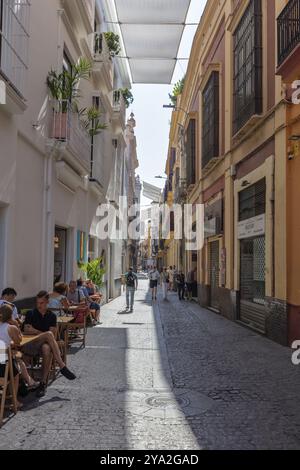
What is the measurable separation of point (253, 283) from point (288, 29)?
19.6 feet

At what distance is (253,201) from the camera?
39.4 feet

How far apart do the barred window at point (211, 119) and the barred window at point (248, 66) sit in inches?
97.0

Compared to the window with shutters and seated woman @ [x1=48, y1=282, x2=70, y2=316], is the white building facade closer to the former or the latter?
seated woman @ [x1=48, y1=282, x2=70, y2=316]

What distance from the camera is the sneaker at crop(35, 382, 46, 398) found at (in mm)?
5933

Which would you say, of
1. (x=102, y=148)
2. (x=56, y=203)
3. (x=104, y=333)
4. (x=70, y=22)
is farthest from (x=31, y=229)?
(x=102, y=148)

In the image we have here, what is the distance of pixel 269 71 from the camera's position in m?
10.8

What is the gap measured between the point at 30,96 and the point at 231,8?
8.01 metres

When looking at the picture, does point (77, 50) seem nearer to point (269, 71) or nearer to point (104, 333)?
point (269, 71)

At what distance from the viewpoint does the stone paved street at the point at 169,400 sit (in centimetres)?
451

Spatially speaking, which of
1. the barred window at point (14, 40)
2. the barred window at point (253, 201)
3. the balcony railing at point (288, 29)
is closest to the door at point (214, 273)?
the barred window at point (253, 201)

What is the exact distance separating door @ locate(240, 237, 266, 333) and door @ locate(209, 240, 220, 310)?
11.2ft

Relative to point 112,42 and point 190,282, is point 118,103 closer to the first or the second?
point 112,42

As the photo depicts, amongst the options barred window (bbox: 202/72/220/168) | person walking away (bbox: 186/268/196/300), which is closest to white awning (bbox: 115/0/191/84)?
barred window (bbox: 202/72/220/168)

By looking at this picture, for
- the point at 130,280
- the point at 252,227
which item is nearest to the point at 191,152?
the point at 130,280
